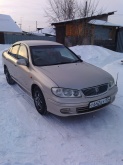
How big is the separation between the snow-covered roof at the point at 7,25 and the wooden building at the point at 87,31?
7351 millimetres

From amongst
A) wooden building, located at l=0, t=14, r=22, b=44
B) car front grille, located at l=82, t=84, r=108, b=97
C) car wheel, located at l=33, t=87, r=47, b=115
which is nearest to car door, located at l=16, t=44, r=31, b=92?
car wheel, located at l=33, t=87, r=47, b=115

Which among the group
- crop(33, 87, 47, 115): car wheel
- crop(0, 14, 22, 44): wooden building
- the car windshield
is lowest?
crop(33, 87, 47, 115): car wheel

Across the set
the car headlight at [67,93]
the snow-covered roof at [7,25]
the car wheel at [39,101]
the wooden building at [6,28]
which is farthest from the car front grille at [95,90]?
the snow-covered roof at [7,25]

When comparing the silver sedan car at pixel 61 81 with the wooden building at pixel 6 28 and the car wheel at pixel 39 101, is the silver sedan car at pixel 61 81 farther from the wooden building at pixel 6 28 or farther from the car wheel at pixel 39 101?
the wooden building at pixel 6 28

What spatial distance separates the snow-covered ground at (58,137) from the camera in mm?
2764

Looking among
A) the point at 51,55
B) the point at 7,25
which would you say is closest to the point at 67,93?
the point at 51,55

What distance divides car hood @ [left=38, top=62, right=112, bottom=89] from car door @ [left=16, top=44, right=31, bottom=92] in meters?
0.48

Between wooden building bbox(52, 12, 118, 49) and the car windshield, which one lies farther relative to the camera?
wooden building bbox(52, 12, 118, 49)

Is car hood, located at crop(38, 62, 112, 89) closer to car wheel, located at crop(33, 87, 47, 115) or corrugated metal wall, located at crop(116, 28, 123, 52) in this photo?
car wheel, located at crop(33, 87, 47, 115)

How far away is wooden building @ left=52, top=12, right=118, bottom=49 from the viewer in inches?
643

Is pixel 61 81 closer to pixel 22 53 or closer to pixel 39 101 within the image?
pixel 39 101

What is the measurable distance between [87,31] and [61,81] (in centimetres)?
1390

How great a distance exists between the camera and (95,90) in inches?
138

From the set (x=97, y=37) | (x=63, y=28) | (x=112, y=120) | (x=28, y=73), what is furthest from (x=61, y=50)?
(x=63, y=28)
